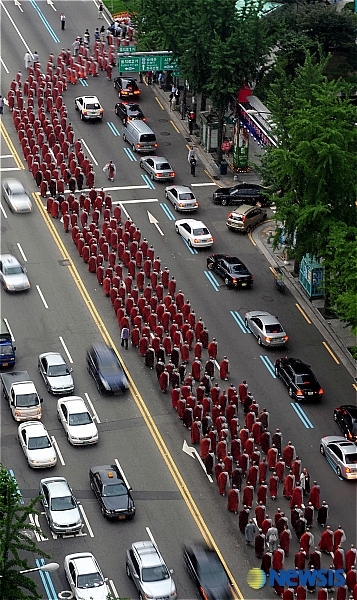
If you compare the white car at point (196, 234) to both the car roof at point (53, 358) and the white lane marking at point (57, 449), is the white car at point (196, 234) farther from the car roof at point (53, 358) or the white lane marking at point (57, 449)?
the white lane marking at point (57, 449)

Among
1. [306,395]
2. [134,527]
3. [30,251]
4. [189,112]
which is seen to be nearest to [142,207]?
[30,251]

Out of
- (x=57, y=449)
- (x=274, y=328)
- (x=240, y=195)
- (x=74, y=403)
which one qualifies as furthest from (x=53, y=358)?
(x=240, y=195)

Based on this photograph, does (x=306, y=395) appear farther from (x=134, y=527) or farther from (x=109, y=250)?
(x=109, y=250)

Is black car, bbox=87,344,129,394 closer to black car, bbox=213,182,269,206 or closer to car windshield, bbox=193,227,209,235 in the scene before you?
car windshield, bbox=193,227,209,235

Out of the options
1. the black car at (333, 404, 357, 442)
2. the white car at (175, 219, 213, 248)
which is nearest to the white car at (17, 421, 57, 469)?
the black car at (333, 404, 357, 442)

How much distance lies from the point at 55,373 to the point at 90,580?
1422cm

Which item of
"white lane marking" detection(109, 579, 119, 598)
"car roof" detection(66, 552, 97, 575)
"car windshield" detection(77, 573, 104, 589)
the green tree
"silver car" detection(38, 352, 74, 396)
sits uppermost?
the green tree

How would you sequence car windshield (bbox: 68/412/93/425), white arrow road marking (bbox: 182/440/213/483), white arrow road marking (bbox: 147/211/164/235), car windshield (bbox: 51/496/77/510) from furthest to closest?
white arrow road marking (bbox: 147/211/164/235)
car windshield (bbox: 68/412/93/425)
white arrow road marking (bbox: 182/440/213/483)
car windshield (bbox: 51/496/77/510)

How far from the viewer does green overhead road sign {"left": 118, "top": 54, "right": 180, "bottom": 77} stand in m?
84.2

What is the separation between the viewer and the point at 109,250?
232ft

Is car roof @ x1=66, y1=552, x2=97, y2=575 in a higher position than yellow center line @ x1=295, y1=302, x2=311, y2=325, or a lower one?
higher

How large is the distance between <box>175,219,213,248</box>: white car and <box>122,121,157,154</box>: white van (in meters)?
11.3

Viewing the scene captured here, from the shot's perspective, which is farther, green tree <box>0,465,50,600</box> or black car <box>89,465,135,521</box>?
black car <box>89,465,135,521</box>

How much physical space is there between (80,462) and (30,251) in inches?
753
